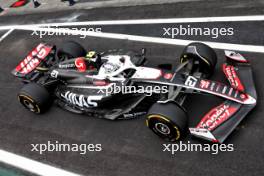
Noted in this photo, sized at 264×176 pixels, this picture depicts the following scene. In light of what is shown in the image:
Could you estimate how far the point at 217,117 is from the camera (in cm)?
693

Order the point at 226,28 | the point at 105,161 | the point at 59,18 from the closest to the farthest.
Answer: the point at 105,161, the point at 226,28, the point at 59,18

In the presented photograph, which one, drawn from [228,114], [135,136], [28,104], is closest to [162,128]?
[135,136]

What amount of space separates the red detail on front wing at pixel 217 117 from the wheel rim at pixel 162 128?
64 centimetres

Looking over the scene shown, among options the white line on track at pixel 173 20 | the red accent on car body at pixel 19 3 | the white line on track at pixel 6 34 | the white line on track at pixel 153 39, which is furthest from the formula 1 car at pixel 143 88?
the red accent on car body at pixel 19 3

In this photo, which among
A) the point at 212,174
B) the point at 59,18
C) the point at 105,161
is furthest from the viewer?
the point at 59,18

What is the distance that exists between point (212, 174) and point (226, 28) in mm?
5096

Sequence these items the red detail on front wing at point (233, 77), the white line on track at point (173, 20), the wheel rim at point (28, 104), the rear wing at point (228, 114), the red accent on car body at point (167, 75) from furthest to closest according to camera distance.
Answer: the white line on track at point (173, 20) < the wheel rim at point (28, 104) < the red accent on car body at point (167, 75) < the red detail on front wing at point (233, 77) < the rear wing at point (228, 114)

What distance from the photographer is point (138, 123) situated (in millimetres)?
7988

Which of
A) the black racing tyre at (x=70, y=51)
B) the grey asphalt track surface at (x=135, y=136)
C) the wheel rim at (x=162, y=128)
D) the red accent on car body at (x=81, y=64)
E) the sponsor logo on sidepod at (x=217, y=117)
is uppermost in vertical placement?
the red accent on car body at (x=81, y=64)

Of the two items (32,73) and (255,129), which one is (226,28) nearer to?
(255,129)

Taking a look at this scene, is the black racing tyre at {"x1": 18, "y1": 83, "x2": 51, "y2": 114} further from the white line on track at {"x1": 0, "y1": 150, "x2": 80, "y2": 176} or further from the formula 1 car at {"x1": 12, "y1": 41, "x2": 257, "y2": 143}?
the white line on track at {"x1": 0, "y1": 150, "x2": 80, "y2": 176}

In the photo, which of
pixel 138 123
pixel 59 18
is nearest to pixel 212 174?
pixel 138 123

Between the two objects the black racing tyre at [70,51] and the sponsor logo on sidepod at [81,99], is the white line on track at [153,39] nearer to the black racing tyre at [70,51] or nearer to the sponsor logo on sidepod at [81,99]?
the black racing tyre at [70,51]

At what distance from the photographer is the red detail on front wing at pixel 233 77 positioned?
7.39m
